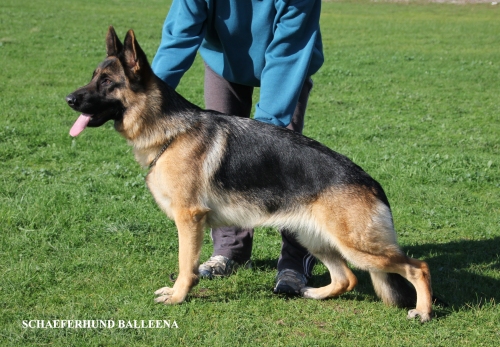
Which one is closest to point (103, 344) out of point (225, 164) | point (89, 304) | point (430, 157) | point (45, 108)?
point (89, 304)

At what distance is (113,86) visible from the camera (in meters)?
4.14

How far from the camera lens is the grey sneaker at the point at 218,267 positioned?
4910 mm

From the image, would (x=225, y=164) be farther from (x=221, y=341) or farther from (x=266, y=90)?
(x=221, y=341)

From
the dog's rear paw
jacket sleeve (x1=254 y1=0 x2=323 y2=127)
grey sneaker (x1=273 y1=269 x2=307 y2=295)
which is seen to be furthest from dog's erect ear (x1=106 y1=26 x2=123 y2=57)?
the dog's rear paw

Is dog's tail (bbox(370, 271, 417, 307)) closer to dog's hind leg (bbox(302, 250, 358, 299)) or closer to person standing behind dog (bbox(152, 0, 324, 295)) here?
dog's hind leg (bbox(302, 250, 358, 299))

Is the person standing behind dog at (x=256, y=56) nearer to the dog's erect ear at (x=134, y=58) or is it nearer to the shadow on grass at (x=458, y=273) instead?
the shadow on grass at (x=458, y=273)

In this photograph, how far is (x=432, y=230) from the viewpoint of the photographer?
5.99m

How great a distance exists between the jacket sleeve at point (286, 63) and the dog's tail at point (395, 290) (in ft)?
4.46

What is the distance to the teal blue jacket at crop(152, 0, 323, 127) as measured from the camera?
4602mm

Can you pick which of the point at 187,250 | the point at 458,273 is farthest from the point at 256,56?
the point at 458,273

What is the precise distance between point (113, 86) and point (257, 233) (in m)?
2.33

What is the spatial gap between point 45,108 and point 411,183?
5.87 meters

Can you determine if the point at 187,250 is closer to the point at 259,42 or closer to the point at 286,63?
the point at 286,63

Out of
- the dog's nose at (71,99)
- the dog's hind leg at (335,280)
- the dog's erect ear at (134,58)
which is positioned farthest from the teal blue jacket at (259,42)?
the dog's hind leg at (335,280)
